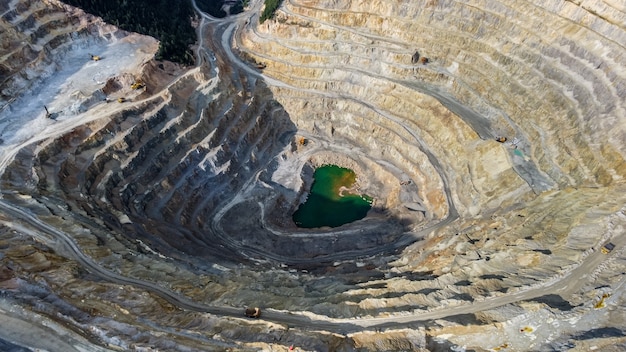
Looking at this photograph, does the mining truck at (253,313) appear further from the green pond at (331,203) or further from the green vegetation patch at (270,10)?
the green vegetation patch at (270,10)

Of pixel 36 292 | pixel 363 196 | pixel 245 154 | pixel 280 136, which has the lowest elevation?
pixel 36 292

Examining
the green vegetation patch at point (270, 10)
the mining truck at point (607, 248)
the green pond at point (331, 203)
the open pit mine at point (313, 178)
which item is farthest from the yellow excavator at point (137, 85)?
the mining truck at point (607, 248)

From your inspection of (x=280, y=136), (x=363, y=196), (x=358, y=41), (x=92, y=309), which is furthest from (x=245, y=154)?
(x=92, y=309)

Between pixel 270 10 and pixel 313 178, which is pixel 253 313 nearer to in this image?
pixel 313 178

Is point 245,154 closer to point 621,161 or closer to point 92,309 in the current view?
point 92,309

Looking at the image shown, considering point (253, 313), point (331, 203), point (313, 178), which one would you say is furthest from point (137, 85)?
point (253, 313)

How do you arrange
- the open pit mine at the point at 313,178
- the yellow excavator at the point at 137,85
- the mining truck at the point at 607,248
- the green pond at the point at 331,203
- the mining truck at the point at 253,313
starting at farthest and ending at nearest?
the green pond at the point at 331,203 < the yellow excavator at the point at 137,85 < the mining truck at the point at 607,248 < the mining truck at the point at 253,313 < the open pit mine at the point at 313,178

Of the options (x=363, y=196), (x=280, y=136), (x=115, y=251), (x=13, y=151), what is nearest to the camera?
(x=115, y=251)
